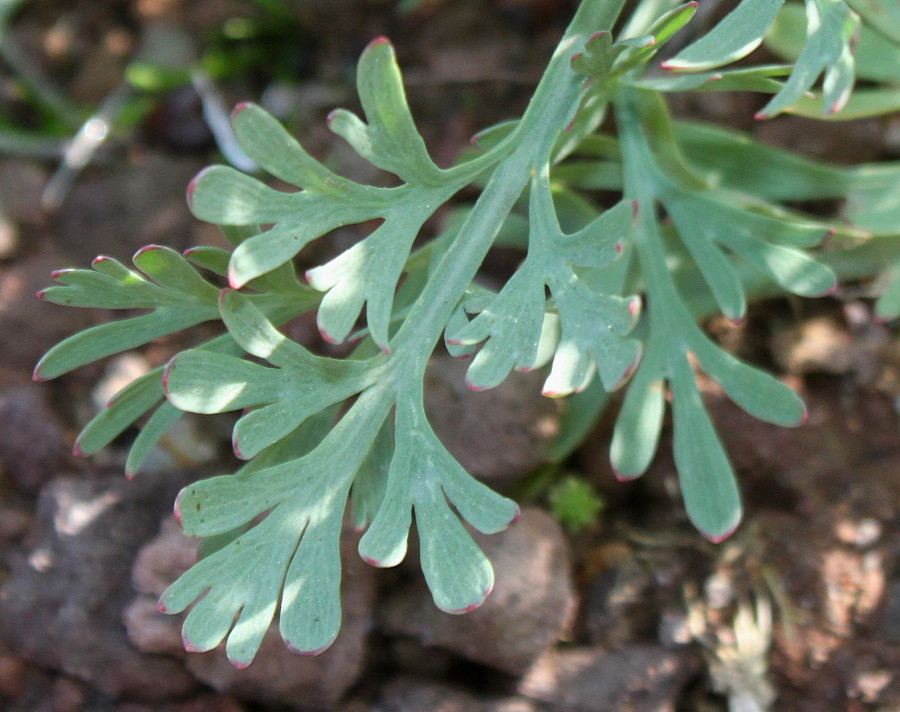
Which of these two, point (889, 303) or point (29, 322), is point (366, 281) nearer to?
point (889, 303)

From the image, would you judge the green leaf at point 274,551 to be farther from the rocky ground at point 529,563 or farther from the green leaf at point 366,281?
the rocky ground at point 529,563

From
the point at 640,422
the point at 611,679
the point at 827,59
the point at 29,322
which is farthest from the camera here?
the point at 29,322

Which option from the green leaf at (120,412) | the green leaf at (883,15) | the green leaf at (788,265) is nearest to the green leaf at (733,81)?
the green leaf at (788,265)

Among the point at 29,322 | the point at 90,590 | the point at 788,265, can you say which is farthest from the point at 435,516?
the point at 29,322

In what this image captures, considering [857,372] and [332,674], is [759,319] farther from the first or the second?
[332,674]

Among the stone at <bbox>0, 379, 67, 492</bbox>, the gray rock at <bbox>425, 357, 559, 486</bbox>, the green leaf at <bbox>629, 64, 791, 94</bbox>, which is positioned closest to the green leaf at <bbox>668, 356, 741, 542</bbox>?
the gray rock at <bbox>425, 357, 559, 486</bbox>

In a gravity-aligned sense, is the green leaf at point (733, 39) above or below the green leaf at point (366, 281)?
above

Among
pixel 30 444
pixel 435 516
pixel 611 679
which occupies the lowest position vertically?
pixel 611 679
